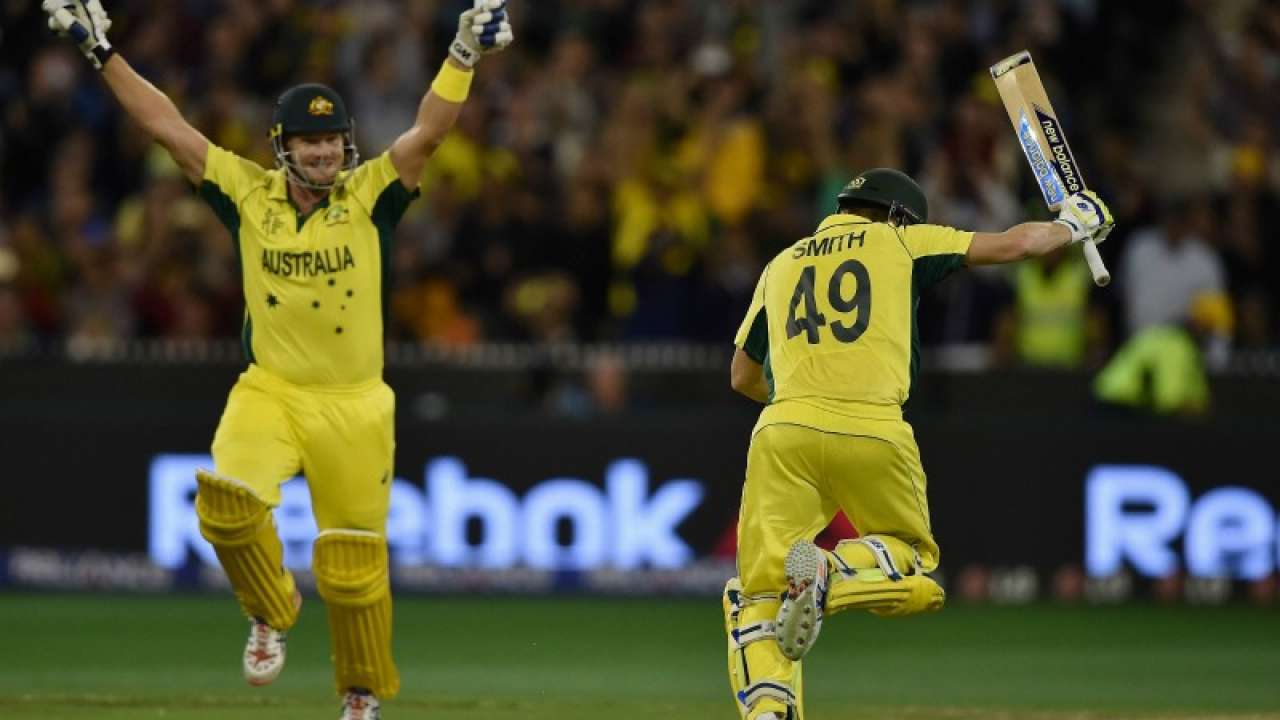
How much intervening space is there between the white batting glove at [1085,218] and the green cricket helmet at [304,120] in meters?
2.71

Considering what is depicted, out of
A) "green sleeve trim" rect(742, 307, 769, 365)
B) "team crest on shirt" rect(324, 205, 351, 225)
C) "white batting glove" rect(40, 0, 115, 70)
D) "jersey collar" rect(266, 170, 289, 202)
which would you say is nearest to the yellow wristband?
"team crest on shirt" rect(324, 205, 351, 225)

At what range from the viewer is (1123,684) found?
12.2 metres

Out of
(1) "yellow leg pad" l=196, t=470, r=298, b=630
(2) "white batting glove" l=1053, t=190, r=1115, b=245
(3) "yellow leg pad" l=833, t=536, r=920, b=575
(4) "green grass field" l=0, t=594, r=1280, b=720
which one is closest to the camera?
(3) "yellow leg pad" l=833, t=536, r=920, b=575

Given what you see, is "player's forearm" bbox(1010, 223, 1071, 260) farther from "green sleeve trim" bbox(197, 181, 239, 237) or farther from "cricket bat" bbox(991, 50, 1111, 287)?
"green sleeve trim" bbox(197, 181, 239, 237)

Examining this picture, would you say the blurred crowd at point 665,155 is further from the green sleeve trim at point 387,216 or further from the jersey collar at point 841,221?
the jersey collar at point 841,221

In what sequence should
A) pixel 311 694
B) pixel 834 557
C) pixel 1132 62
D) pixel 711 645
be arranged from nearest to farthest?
pixel 834 557
pixel 311 694
pixel 711 645
pixel 1132 62

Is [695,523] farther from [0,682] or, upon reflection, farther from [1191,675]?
[0,682]

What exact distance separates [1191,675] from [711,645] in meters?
2.62

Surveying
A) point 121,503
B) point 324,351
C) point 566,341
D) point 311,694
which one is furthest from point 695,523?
point 324,351

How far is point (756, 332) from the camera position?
925 centimetres

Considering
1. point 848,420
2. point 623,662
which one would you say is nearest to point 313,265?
point 848,420

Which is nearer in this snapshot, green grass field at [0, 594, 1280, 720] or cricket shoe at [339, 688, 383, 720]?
cricket shoe at [339, 688, 383, 720]

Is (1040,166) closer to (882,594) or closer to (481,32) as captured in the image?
(882,594)

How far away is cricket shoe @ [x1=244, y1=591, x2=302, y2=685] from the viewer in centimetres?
984
